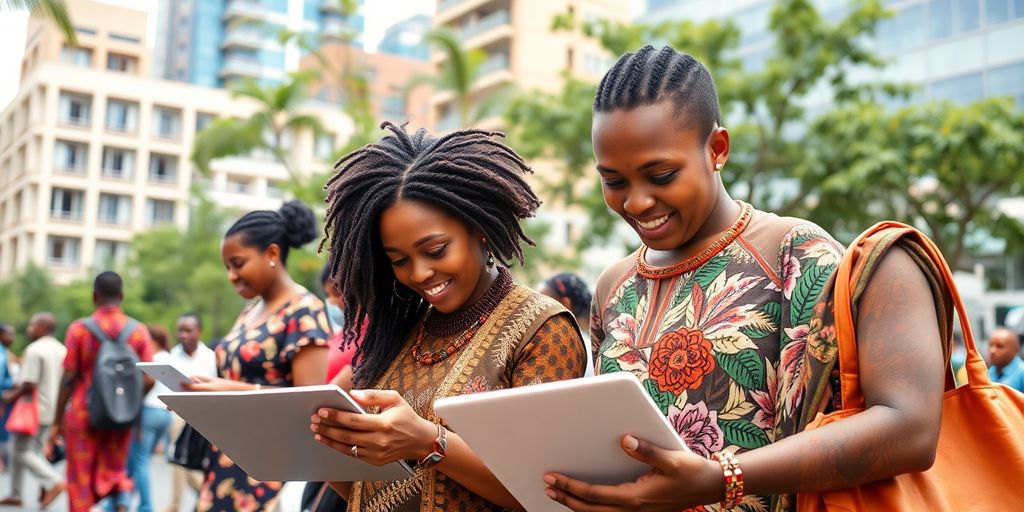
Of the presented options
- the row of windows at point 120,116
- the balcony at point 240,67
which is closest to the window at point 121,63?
the row of windows at point 120,116

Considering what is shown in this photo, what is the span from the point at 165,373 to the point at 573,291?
7.95 ft

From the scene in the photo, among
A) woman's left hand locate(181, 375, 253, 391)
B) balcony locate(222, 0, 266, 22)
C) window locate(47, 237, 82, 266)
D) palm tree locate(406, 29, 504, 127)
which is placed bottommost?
woman's left hand locate(181, 375, 253, 391)

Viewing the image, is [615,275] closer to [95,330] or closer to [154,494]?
[95,330]

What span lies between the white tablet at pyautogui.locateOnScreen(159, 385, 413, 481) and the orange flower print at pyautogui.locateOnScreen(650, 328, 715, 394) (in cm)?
64

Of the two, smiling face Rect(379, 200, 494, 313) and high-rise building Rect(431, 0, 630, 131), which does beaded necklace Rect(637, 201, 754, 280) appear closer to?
smiling face Rect(379, 200, 494, 313)

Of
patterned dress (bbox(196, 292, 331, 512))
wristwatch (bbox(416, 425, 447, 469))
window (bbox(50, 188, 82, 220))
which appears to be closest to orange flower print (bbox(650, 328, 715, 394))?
wristwatch (bbox(416, 425, 447, 469))

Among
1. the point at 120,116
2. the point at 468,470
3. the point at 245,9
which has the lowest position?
the point at 468,470

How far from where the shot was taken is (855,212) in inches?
601

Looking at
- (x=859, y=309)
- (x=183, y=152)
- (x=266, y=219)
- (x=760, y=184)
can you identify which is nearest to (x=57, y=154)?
(x=183, y=152)

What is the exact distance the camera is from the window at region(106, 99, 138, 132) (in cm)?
5400

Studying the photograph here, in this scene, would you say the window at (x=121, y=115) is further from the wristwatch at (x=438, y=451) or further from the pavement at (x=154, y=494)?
the wristwatch at (x=438, y=451)

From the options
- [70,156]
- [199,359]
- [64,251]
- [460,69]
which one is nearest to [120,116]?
[70,156]

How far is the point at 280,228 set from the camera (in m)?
4.40

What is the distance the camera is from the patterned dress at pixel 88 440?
22.0 ft
